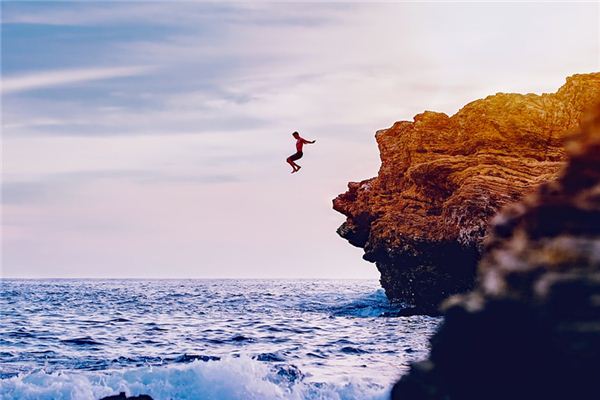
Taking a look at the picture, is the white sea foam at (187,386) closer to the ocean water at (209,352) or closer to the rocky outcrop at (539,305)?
the ocean water at (209,352)

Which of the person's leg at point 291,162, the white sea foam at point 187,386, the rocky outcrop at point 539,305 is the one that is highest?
the person's leg at point 291,162

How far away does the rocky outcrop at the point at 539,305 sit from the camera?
5812 mm

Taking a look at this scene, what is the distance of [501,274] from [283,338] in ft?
87.2

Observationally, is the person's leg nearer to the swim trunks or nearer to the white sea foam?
the swim trunks

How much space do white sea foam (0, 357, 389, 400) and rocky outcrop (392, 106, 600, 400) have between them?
12.3 m

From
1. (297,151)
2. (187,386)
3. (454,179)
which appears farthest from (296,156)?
(454,179)

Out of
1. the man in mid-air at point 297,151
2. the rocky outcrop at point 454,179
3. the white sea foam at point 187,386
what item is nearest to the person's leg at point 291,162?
the man in mid-air at point 297,151

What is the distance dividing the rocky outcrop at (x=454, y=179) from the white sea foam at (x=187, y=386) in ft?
68.9

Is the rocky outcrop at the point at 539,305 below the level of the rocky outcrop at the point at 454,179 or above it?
below

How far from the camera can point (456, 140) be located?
4669cm

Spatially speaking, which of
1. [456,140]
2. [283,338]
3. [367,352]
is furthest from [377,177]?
[367,352]

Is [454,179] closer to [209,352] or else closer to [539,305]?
[209,352]

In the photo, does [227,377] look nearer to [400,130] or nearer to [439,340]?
[439,340]

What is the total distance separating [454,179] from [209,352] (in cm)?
2072
